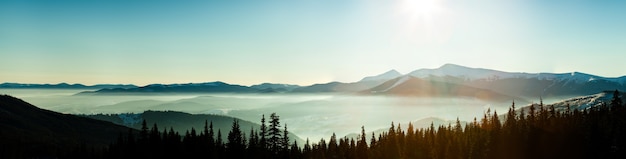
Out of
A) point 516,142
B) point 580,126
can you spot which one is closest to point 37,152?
point 516,142

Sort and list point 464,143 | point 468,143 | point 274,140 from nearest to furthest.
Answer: point 274,140
point 464,143
point 468,143

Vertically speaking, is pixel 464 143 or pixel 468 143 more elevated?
pixel 464 143

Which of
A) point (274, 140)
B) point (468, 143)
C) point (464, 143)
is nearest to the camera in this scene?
point (274, 140)

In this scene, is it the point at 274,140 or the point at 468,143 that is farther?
the point at 468,143

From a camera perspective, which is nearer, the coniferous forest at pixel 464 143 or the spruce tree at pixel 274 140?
the spruce tree at pixel 274 140

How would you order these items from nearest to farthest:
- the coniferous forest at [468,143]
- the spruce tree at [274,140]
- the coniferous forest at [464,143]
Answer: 1. the spruce tree at [274,140]
2. the coniferous forest at [464,143]
3. the coniferous forest at [468,143]

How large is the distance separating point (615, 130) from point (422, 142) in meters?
43.6

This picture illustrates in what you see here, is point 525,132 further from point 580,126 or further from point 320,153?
point 320,153

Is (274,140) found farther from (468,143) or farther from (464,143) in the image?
(468,143)

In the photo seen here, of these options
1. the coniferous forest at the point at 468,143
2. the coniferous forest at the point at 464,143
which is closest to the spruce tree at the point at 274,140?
the coniferous forest at the point at 464,143

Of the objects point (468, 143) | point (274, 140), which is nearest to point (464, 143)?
point (468, 143)

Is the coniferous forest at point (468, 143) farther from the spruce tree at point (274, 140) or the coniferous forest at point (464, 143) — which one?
→ the spruce tree at point (274, 140)

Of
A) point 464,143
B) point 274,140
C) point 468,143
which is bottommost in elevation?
point 468,143

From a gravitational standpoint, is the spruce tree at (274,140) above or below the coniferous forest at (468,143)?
above
